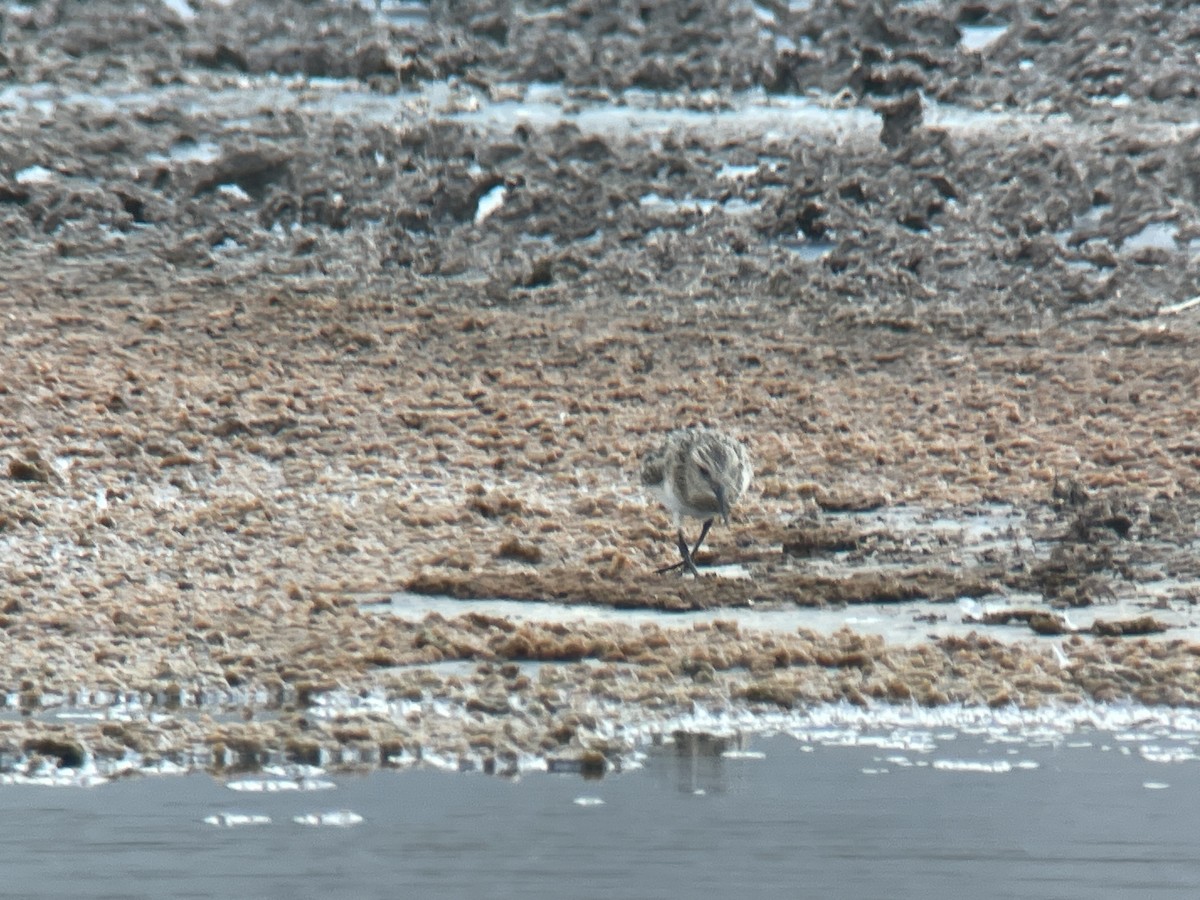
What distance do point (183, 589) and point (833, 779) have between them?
11.3 feet

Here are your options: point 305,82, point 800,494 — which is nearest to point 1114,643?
point 800,494

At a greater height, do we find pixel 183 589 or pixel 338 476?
pixel 338 476

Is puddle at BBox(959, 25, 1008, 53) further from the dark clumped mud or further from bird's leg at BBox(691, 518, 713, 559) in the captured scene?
bird's leg at BBox(691, 518, 713, 559)

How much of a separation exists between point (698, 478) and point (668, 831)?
3.64 metres

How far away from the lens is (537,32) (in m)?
22.2

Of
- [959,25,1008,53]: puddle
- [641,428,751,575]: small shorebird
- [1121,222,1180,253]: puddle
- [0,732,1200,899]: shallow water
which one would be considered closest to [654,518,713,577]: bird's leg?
[641,428,751,575]: small shorebird

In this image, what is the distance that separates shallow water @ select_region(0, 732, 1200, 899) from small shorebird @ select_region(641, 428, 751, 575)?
2678 millimetres

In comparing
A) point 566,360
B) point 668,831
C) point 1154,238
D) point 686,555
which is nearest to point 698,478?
point 686,555

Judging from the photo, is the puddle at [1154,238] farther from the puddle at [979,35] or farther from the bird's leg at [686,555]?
the bird's leg at [686,555]

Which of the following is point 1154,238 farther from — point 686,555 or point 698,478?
point 686,555

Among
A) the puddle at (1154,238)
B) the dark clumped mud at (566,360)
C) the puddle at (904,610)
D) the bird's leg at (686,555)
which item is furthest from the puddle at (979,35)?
the bird's leg at (686,555)

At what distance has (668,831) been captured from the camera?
20.4 feet

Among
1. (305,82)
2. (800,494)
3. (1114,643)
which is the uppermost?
(305,82)

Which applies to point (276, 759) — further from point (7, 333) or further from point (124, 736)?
point (7, 333)
